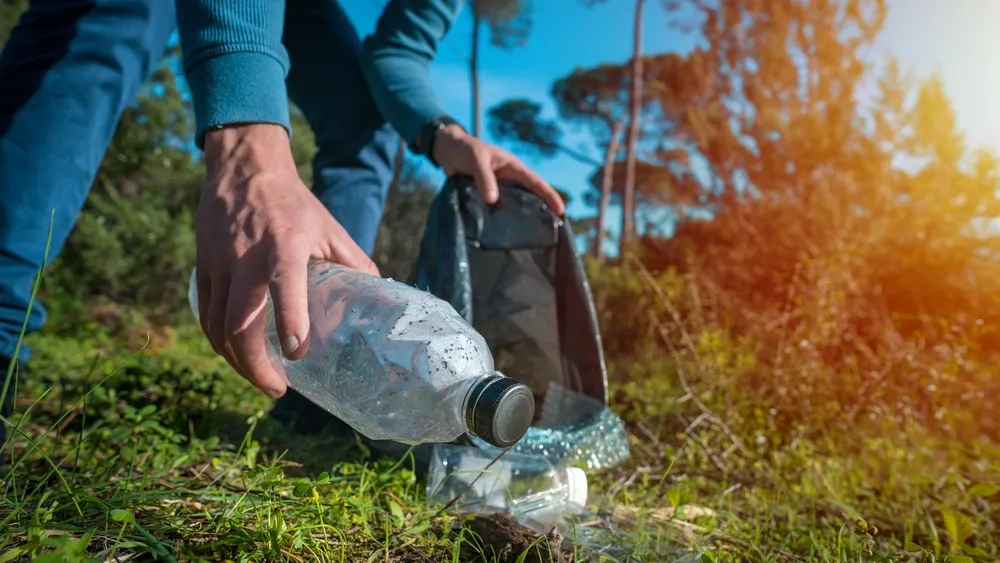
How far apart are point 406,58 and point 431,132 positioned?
40 cm

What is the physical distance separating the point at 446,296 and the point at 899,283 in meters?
4.91

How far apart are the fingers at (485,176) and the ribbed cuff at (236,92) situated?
2.37 ft

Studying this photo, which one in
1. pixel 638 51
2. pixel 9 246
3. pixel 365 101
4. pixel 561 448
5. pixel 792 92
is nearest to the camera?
pixel 9 246

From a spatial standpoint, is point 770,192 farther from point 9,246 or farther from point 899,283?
point 9,246

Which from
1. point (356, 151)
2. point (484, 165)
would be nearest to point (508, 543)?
point (484, 165)

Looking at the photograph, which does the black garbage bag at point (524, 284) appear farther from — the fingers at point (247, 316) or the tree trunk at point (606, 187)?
the tree trunk at point (606, 187)

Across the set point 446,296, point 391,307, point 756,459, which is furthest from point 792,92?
point 391,307

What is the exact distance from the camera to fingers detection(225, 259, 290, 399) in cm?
96

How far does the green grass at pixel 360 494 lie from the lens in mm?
888

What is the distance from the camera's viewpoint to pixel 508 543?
990 mm

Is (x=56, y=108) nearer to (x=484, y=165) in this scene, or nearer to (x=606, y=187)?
(x=484, y=165)

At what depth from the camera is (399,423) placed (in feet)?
3.59

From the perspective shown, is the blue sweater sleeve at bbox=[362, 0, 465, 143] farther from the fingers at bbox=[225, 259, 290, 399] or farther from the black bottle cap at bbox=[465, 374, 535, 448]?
the black bottle cap at bbox=[465, 374, 535, 448]

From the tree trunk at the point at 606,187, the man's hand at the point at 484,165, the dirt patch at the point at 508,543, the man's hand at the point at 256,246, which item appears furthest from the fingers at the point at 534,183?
the tree trunk at the point at 606,187
